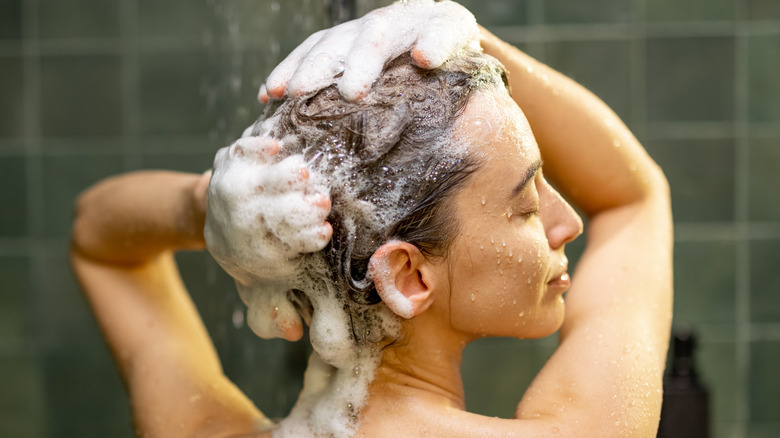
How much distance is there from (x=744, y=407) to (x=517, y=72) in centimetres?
158

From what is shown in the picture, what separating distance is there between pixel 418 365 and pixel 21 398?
1.69 m

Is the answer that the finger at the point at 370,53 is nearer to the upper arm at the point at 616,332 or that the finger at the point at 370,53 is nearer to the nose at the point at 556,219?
the nose at the point at 556,219

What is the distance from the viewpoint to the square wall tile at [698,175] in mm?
1864

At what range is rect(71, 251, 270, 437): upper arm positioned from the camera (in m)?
0.76

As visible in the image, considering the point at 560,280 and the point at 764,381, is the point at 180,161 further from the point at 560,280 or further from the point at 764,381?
the point at 764,381

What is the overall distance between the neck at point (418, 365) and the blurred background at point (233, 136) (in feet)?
3.66

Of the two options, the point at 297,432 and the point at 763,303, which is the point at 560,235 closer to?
the point at 297,432

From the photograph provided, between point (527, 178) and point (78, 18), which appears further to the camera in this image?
point (78, 18)

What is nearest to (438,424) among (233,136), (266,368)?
(266,368)

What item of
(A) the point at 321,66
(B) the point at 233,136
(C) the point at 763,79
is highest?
(A) the point at 321,66

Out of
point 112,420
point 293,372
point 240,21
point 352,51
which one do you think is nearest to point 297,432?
point 352,51

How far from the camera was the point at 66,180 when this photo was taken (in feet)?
6.28

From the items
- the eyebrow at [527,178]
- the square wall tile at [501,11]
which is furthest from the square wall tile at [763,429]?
the eyebrow at [527,178]

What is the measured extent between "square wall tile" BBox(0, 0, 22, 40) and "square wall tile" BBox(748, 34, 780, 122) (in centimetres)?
184
